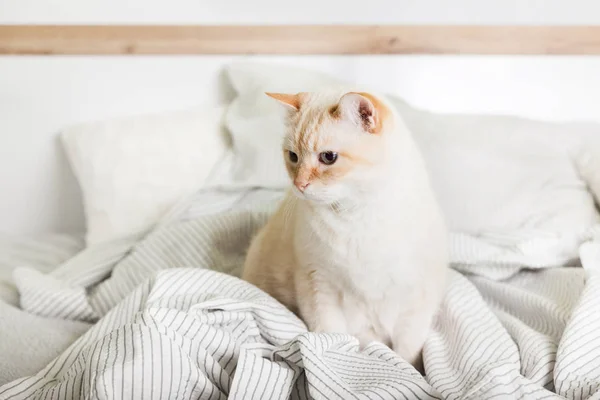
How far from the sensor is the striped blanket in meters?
0.80

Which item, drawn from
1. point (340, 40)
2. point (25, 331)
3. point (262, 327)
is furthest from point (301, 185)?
point (340, 40)

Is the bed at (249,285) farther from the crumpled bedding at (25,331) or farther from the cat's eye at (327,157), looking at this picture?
the cat's eye at (327,157)

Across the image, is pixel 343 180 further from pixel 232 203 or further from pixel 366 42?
pixel 366 42

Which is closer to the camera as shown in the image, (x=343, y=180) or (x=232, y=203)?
(x=343, y=180)

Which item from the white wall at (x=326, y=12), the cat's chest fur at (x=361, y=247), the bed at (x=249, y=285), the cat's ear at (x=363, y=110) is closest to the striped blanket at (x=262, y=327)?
the bed at (x=249, y=285)

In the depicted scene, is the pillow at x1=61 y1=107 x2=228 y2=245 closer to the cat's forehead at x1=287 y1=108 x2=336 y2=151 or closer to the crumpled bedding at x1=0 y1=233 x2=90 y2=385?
the crumpled bedding at x1=0 y1=233 x2=90 y2=385

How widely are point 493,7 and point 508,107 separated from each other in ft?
0.95

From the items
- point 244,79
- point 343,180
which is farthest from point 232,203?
point 343,180

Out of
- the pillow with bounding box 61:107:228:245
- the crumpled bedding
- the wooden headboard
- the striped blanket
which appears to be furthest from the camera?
the wooden headboard

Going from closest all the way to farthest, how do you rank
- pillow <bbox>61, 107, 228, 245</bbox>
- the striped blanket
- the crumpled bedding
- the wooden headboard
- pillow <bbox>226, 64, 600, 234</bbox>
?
the striped blanket < the crumpled bedding < pillow <bbox>226, 64, 600, 234</bbox> < pillow <bbox>61, 107, 228, 245</bbox> < the wooden headboard

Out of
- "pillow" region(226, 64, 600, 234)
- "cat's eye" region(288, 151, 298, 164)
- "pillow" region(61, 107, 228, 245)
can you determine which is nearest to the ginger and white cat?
"cat's eye" region(288, 151, 298, 164)

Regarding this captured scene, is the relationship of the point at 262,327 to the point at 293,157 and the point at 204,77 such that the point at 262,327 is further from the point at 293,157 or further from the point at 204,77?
the point at 204,77

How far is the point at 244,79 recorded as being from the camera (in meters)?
1.63

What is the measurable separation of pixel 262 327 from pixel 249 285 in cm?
12
